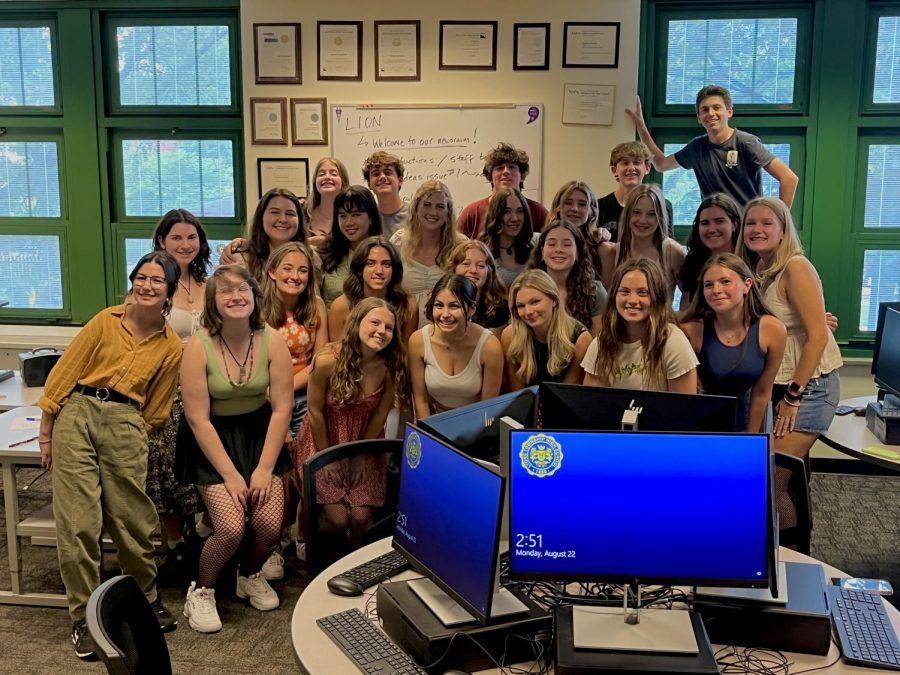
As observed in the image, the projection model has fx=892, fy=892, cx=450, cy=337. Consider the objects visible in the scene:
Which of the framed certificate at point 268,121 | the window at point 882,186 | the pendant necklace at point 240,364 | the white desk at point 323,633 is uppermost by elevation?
the framed certificate at point 268,121

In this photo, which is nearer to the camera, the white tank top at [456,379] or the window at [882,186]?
the white tank top at [456,379]

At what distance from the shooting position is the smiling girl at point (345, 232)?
4.09 metres

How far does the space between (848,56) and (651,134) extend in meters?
1.16

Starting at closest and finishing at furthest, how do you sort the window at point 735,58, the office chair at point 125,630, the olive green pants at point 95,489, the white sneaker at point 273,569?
the office chair at point 125,630
the olive green pants at point 95,489
the white sneaker at point 273,569
the window at point 735,58

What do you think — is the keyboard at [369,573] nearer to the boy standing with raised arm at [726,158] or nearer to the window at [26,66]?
the boy standing with raised arm at [726,158]

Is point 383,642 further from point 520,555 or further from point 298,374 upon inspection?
point 298,374

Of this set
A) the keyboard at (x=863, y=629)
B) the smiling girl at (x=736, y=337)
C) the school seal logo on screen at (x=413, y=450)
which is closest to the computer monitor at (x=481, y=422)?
the school seal logo on screen at (x=413, y=450)

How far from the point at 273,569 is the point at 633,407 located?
2.09 meters

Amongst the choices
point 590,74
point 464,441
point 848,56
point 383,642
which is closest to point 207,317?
point 464,441

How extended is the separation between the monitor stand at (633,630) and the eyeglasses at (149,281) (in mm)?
1959

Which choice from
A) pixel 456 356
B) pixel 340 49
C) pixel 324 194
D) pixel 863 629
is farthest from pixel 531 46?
pixel 863 629

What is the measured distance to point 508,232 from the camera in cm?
408

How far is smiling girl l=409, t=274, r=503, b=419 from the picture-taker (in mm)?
3443

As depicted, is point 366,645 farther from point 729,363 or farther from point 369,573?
point 729,363
